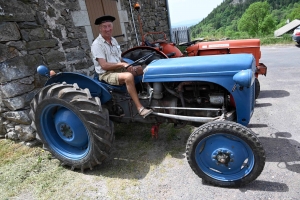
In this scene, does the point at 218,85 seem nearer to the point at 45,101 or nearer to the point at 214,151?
the point at 214,151

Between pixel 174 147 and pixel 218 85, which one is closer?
pixel 218 85

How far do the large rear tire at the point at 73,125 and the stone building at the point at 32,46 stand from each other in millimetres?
561

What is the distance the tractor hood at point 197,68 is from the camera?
7.16 feet

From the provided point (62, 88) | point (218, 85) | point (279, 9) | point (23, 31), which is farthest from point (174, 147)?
point (279, 9)

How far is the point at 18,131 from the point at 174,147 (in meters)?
2.30

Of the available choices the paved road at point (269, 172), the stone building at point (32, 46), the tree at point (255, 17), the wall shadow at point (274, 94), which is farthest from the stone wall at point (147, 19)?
the tree at point (255, 17)

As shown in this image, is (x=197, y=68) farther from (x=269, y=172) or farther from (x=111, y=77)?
(x=269, y=172)

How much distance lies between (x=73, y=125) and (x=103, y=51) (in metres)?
0.96

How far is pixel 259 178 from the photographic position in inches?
88.3

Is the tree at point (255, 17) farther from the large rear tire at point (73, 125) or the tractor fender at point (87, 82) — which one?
the large rear tire at point (73, 125)

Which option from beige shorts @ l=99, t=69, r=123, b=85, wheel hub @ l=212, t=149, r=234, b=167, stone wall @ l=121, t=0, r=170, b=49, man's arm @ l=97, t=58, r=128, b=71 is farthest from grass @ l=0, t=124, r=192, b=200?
stone wall @ l=121, t=0, r=170, b=49

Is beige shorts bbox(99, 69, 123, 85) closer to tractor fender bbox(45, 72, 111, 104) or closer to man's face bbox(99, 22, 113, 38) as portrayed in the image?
tractor fender bbox(45, 72, 111, 104)

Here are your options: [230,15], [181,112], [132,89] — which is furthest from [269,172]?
[230,15]

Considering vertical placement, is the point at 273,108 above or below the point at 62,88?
below
